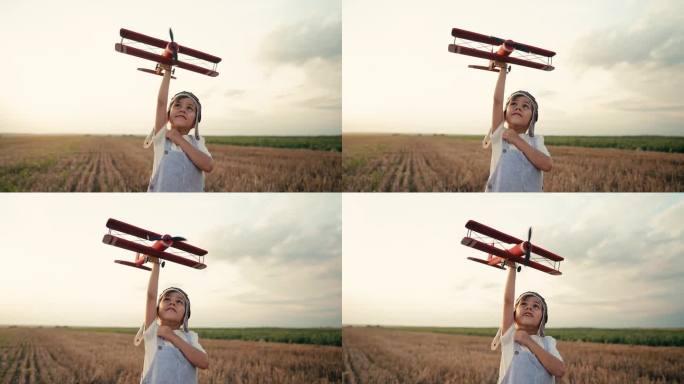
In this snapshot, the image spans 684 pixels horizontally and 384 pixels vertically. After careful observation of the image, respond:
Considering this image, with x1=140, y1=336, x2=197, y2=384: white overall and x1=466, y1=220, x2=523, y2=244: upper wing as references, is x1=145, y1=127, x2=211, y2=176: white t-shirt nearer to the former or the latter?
x1=140, y1=336, x2=197, y2=384: white overall

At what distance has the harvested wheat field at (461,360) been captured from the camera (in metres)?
7.34

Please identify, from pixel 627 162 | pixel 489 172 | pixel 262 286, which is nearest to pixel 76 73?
pixel 262 286

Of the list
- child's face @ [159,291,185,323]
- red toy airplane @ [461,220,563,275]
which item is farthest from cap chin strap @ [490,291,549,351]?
child's face @ [159,291,185,323]

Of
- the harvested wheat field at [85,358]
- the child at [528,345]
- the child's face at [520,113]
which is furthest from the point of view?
the harvested wheat field at [85,358]

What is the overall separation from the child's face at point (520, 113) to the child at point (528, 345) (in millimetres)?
761

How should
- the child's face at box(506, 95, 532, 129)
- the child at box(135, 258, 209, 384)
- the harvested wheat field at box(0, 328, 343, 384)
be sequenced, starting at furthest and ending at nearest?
1. the harvested wheat field at box(0, 328, 343, 384)
2. the child's face at box(506, 95, 532, 129)
3. the child at box(135, 258, 209, 384)

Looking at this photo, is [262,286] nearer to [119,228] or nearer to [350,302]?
[350,302]

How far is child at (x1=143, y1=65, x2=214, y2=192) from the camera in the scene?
7.07 metres

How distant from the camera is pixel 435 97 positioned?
24.5 feet

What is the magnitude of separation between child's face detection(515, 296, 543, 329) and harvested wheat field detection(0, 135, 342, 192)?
5.58ft

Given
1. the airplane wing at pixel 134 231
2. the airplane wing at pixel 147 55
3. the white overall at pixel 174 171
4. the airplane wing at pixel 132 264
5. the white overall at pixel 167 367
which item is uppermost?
the airplane wing at pixel 147 55

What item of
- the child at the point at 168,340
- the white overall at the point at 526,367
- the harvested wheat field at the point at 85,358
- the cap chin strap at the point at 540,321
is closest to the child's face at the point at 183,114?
the child at the point at 168,340

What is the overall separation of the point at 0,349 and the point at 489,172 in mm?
2917

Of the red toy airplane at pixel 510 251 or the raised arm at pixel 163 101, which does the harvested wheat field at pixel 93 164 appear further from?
the red toy airplane at pixel 510 251
